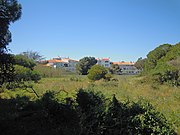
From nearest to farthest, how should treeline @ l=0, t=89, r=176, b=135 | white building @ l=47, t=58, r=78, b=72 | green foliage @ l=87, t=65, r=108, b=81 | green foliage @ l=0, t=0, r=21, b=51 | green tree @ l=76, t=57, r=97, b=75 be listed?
treeline @ l=0, t=89, r=176, b=135 < green foliage @ l=0, t=0, r=21, b=51 < green foliage @ l=87, t=65, r=108, b=81 < green tree @ l=76, t=57, r=97, b=75 < white building @ l=47, t=58, r=78, b=72

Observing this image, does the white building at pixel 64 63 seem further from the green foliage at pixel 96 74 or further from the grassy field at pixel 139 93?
the grassy field at pixel 139 93

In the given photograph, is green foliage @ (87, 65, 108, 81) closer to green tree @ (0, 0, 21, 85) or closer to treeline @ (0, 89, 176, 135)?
treeline @ (0, 89, 176, 135)

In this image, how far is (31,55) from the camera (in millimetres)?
70938

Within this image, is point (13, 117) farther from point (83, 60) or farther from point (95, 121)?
point (83, 60)

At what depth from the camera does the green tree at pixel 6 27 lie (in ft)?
29.7

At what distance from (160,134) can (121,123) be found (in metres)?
1.06

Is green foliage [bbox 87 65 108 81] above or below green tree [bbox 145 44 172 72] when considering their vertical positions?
below

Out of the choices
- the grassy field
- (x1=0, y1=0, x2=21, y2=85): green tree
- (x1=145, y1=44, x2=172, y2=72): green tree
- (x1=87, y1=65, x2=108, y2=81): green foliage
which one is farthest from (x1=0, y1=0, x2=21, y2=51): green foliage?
(x1=145, y1=44, x2=172, y2=72): green tree

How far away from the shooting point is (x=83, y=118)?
22.5 feet

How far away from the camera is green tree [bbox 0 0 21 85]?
906 centimetres

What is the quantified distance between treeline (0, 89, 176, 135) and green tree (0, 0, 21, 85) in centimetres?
158

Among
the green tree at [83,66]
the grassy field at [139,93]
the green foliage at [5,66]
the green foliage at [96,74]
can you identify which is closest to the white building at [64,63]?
the green tree at [83,66]

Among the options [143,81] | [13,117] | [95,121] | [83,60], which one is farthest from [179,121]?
[83,60]

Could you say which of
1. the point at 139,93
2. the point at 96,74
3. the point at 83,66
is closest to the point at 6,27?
the point at 139,93
